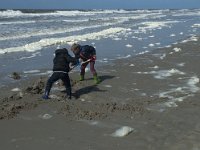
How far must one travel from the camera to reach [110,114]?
9.15m

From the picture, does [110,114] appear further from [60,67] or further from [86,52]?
[86,52]

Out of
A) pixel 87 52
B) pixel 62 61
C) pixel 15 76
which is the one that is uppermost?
pixel 62 61

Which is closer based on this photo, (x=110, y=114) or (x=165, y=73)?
(x=110, y=114)

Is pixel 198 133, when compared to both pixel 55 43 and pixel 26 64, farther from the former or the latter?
pixel 55 43

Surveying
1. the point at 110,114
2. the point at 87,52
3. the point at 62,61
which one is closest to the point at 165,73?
the point at 87,52

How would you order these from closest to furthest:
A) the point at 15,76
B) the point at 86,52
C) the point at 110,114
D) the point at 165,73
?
the point at 110,114 → the point at 86,52 → the point at 15,76 → the point at 165,73

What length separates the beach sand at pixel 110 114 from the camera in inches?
290

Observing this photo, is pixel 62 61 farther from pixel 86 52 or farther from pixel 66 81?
pixel 86 52

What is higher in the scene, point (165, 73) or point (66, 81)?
point (66, 81)

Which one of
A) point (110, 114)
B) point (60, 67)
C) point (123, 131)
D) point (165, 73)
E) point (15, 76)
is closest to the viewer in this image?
point (123, 131)

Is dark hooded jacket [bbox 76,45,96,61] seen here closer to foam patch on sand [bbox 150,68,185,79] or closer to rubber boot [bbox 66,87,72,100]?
rubber boot [bbox 66,87,72,100]

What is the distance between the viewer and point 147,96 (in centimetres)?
1074

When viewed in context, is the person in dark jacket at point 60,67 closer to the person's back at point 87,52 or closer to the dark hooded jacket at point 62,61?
the dark hooded jacket at point 62,61

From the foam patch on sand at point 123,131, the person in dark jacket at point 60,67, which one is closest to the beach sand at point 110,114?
the foam patch on sand at point 123,131
